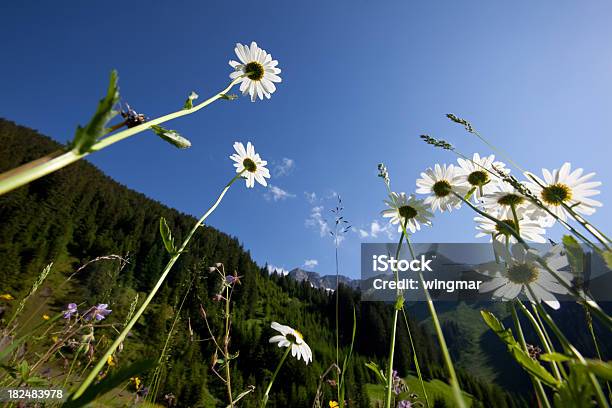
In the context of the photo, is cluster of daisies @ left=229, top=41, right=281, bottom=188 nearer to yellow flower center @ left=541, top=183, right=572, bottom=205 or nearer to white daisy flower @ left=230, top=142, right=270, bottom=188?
white daisy flower @ left=230, top=142, right=270, bottom=188

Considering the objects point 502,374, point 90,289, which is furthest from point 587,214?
point 502,374

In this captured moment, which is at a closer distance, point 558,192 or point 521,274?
point 521,274

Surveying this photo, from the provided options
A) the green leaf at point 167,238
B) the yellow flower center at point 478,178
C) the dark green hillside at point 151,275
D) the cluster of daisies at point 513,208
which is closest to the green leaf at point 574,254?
the cluster of daisies at point 513,208

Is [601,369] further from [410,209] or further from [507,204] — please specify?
[410,209]

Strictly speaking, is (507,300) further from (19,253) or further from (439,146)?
(19,253)

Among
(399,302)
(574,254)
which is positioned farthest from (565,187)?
(399,302)

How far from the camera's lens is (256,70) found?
1740 mm

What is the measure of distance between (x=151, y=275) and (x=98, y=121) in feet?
187

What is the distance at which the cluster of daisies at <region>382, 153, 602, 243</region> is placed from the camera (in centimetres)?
102

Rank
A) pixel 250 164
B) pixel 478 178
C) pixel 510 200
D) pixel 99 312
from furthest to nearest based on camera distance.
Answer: pixel 250 164 → pixel 99 312 → pixel 478 178 → pixel 510 200

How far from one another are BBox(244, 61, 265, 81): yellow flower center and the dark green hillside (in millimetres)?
34219

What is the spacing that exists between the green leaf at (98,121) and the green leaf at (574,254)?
34.3 inches

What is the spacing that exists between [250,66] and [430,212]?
1156 mm

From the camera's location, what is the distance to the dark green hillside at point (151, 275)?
128 ft
